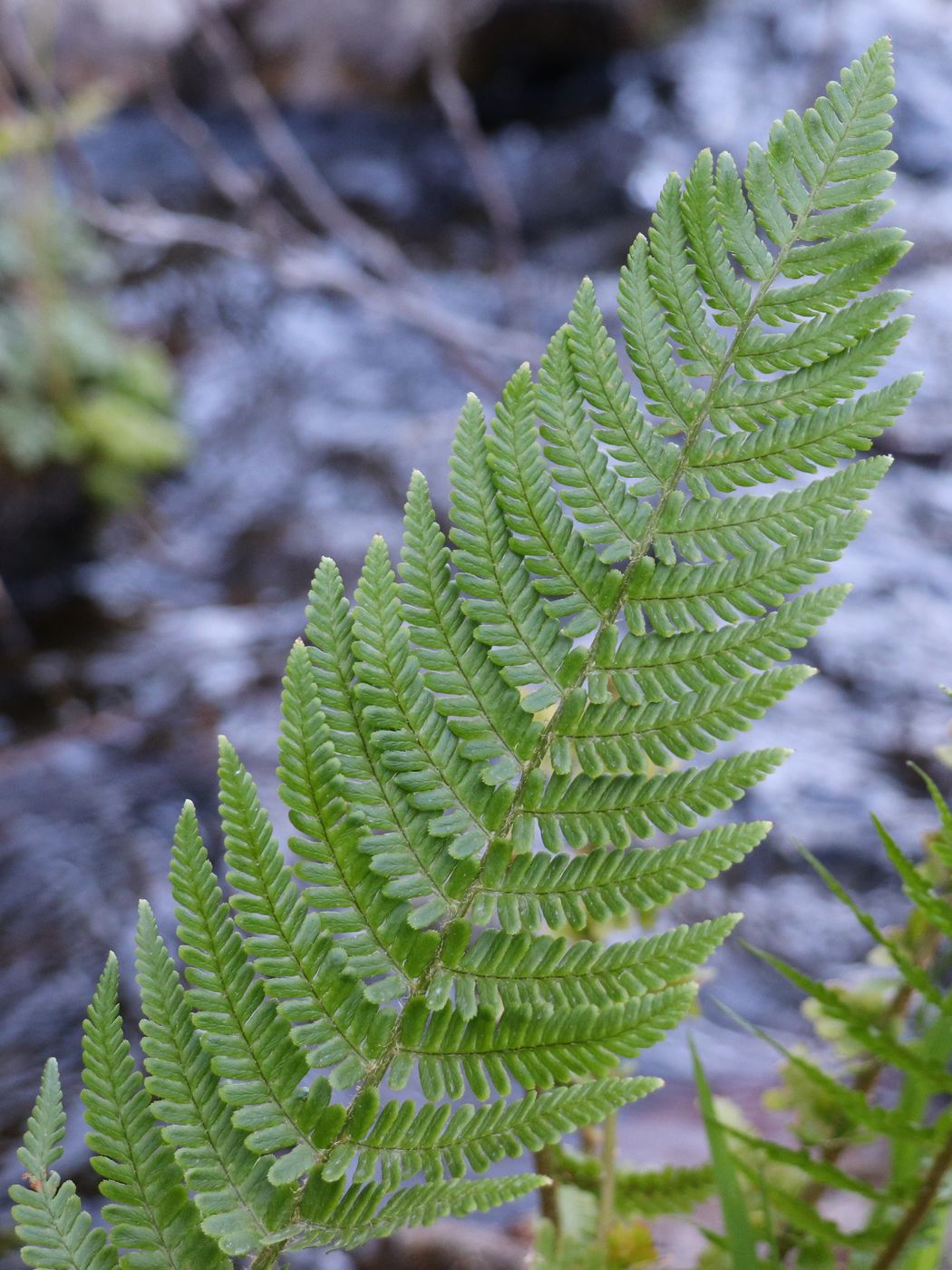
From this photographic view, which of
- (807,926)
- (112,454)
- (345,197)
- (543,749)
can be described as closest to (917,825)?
(807,926)

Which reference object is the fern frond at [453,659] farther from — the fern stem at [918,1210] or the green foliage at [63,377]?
the green foliage at [63,377]

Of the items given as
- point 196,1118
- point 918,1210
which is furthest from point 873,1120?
point 196,1118

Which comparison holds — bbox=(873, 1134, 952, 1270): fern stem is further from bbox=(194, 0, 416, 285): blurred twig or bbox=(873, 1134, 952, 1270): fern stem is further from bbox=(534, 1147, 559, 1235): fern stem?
bbox=(194, 0, 416, 285): blurred twig

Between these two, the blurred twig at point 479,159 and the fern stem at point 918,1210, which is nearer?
the fern stem at point 918,1210

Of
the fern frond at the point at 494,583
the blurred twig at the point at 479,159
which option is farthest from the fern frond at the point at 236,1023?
the blurred twig at the point at 479,159

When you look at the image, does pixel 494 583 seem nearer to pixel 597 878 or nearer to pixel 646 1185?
pixel 597 878
